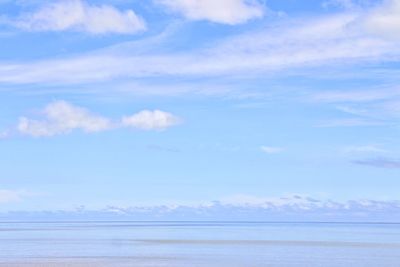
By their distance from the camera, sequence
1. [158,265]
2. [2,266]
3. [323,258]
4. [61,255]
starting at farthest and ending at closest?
[61,255]
[323,258]
[158,265]
[2,266]

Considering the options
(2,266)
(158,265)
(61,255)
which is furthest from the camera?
(61,255)

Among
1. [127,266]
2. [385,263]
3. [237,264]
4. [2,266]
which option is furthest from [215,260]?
[2,266]

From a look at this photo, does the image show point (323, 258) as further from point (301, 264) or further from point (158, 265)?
point (158, 265)

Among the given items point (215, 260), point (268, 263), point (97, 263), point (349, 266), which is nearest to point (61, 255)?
point (97, 263)

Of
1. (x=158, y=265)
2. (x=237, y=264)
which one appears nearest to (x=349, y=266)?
(x=237, y=264)

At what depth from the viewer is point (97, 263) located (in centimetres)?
3788

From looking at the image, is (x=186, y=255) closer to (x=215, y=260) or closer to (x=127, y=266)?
(x=215, y=260)

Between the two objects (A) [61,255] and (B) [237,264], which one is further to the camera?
(A) [61,255]

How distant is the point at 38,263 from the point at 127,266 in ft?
15.6

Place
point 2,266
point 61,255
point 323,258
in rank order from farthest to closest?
point 61,255, point 323,258, point 2,266

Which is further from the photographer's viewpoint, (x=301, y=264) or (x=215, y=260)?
(x=215, y=260)

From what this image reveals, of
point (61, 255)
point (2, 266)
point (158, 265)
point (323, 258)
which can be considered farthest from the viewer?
point (61, 255)

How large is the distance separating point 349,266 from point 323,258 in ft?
14.6

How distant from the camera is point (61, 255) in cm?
4434
